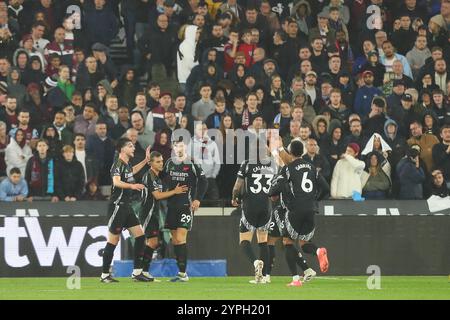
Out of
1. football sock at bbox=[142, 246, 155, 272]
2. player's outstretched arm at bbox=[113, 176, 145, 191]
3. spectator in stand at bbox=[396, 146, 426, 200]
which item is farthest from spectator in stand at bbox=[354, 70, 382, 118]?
player's outstretched arm at bbox=[113, 176, 145, 191]

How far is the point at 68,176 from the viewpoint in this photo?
22609mm

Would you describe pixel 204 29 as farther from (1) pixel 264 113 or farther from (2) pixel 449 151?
(2) pixel 449 151

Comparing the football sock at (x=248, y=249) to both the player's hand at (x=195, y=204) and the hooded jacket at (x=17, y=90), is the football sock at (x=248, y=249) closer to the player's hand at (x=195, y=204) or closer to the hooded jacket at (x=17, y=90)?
the player's hand at (x=195, y=204)

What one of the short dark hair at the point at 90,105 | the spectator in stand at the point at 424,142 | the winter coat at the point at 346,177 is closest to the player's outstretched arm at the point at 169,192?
the winter coat at the point at 346,177

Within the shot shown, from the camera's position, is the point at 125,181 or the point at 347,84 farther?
the point at 347,84

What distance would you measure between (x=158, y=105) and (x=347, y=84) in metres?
4.17

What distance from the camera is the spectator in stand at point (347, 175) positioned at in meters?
23.1

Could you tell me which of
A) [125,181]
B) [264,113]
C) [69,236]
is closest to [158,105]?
[264,113]

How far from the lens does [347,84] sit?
84.7 feet

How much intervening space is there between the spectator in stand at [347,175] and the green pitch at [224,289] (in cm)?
226

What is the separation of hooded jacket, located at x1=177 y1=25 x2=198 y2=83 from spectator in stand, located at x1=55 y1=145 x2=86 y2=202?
167 inches

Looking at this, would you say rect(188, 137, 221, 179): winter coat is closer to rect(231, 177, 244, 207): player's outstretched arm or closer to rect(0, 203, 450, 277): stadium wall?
rect(0, 203, 450, 277): stadium wall

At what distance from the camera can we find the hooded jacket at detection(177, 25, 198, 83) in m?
26.0
